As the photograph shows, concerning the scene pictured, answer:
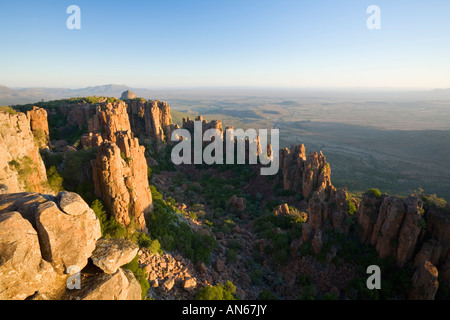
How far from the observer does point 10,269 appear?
364 inches

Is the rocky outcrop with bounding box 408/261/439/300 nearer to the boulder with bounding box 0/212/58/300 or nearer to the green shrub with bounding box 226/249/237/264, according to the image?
the green shrub with bounding box 226/249/237/264

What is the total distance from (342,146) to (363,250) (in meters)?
118

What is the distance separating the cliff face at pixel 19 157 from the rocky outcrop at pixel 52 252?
7.40 metres

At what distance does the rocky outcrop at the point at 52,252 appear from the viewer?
30.9 ft

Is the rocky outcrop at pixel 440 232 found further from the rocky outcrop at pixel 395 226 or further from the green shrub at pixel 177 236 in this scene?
the green shrub at pixel 177 236

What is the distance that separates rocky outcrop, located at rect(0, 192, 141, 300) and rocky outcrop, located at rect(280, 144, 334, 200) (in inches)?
1267

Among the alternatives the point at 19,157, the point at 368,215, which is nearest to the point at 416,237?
the point at 368,215

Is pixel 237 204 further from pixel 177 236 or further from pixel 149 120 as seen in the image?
pixel 149 120

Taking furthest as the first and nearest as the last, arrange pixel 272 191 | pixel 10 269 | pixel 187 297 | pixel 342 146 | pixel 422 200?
pixel 342 146 < pixel 272 191 < pixel 422 200 < pixel 187 297 < pixel 10 269

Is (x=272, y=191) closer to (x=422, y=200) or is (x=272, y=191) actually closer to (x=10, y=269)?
(x=422, y=200)

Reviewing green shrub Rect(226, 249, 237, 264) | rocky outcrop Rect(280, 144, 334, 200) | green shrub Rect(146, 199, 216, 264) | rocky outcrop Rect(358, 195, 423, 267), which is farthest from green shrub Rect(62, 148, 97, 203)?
rocky outcrop Rect(280, 144, 334, 200)

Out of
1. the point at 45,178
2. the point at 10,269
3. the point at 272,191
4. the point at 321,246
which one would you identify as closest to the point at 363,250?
the point at 321,246

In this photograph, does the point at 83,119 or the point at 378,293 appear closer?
the point at 378,293
